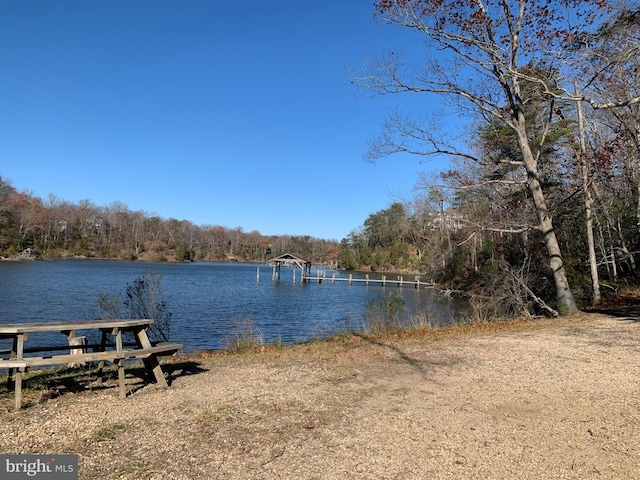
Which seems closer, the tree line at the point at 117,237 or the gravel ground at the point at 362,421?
the gravel ground at the point at 362,421

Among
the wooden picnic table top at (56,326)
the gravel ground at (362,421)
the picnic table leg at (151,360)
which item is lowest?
the gravel ground at (362,421)

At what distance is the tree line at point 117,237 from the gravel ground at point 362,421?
82.6 m

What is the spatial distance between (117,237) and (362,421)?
110m

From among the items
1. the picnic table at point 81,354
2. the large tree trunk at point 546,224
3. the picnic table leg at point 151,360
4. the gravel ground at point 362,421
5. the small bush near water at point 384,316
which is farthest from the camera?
the large tree trunk at point 546,224

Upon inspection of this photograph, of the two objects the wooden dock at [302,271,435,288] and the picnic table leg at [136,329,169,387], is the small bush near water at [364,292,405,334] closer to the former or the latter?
the picnic table leg at [136,329,169,387]

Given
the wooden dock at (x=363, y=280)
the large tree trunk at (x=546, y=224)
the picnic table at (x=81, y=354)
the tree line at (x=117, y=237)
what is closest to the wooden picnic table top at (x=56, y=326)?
the picnic table at (x=81, y=354)

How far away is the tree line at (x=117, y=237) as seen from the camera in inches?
3142

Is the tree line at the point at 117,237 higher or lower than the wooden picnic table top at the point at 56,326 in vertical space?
higher

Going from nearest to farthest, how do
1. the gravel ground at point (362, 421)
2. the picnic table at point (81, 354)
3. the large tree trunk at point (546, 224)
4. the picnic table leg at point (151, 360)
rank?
1. the gravel ground at point (362, 421)
2. the picnic table at point (81, 354)
3. the picnic table leg at point (151, 360)
4. the large tree trunk at point (546, 224)

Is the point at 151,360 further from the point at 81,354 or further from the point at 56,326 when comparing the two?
the point at 56,326

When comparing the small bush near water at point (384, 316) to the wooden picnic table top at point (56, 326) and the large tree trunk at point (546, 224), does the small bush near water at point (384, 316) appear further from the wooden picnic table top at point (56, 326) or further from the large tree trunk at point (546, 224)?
the wooden picnic table top at point (56, 326)

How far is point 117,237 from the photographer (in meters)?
103

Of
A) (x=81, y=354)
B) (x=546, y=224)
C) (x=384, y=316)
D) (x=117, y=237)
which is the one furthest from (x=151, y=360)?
(x=117, y=237)

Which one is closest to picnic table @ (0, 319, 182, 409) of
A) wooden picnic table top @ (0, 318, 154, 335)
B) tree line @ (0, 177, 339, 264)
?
wooden picnic table top @ (0, 318, 154, 335)
